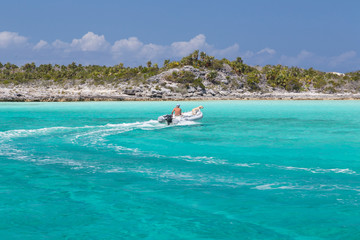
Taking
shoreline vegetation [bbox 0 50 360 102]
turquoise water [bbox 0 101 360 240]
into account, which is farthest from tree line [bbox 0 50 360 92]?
turquoise water [bbox 0 101 360 240]

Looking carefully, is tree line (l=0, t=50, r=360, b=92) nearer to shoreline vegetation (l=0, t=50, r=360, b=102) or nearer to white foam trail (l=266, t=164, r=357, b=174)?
shoreline vegetation (l=0, t=50, r=360, b=102)

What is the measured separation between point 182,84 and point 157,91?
8679 mm

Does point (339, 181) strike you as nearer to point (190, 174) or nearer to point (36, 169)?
point (190, 174)

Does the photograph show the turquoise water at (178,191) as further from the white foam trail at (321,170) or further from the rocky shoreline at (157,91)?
the rocky shoreline at (157,91)

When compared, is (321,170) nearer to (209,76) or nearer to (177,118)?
(177,118)

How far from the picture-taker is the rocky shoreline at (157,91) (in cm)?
7738

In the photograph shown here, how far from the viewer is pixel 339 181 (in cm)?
977

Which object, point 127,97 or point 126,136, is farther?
point 127,97

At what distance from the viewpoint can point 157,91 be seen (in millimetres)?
83062

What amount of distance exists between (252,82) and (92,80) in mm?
40952

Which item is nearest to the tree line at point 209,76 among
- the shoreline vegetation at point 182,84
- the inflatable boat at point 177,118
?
the shoreline vegetation at point 182,84

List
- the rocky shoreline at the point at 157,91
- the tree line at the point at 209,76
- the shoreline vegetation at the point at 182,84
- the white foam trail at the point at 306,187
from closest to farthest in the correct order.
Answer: the white foam trail at the point at 306,187 < the rocky shoreline at the point at 157,91 < the shoreline vegetation at the point at 182,84 < the tree line at the point at 209,76

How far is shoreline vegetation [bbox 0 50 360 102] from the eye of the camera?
8184 cm

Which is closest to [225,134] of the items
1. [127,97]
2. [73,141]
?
[73,141]
